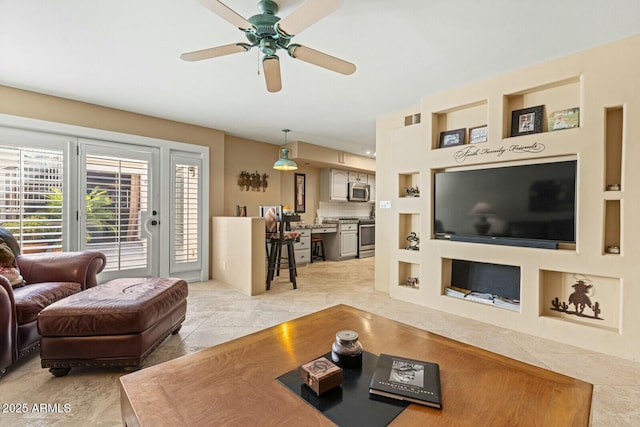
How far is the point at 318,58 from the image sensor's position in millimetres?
1932

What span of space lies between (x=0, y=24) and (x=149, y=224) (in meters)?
2.49

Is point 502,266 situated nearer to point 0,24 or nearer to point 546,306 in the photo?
point 546,306

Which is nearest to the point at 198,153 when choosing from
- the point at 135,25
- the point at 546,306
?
the point at 135,25

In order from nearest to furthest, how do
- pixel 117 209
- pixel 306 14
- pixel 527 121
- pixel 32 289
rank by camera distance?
pixel 306 14 < pixel 32 289 < pixel 527 121 < pixel 117 209

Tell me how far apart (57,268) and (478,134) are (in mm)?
4287

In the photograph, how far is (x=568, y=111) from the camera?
2.52 meters

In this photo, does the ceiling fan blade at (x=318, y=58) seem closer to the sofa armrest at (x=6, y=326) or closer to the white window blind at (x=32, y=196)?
the sofa armrest at (x=6, y=326)

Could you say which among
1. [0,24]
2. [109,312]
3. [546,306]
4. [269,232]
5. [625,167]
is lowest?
[546,306]

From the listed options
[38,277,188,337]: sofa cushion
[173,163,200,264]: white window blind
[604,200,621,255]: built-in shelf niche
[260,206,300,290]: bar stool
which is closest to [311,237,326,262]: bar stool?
[260,206,300,290]: bar stool

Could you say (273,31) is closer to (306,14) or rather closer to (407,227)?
(306,14)

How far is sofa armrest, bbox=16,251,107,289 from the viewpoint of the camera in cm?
258

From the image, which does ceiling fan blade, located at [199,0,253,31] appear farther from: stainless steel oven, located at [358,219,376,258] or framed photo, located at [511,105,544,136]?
stainless steel oven, located at [358,219,376,258]

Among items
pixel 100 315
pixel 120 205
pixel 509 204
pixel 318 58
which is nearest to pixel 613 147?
pixel 509 204

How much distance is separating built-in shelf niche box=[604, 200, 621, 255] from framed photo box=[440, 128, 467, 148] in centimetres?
134
